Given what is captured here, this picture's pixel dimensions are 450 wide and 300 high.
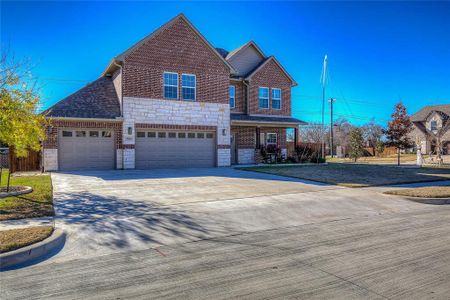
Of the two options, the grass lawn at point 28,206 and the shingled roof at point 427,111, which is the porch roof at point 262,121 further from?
the shingled roof at point 427,111

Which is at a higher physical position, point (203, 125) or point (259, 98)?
point (259, 98)

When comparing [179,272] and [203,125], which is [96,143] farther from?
[179,272]

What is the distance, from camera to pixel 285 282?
13.9 ft

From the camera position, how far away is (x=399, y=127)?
26.0m

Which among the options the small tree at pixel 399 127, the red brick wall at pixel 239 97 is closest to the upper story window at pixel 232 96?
the red brick wall at pixel 239 97

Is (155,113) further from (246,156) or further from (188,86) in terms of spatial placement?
(246,156)

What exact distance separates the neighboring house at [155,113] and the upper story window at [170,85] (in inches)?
2.3

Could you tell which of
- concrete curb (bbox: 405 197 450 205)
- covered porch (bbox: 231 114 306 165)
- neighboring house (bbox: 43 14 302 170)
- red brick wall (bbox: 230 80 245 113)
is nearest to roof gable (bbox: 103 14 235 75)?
neighboring house (bbox: 43 14 302 170)

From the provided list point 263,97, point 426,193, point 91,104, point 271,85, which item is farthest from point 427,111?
point 91,104

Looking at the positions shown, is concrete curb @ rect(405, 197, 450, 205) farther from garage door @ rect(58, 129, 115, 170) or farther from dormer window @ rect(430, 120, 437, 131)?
dormer window @ rect(430, 120, 437, 131)

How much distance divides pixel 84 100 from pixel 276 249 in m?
16.9

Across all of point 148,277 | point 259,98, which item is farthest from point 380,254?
point 259,98

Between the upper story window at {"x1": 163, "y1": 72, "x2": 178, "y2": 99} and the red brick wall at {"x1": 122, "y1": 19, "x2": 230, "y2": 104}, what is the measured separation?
27 cm

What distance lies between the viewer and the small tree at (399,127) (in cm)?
2599
